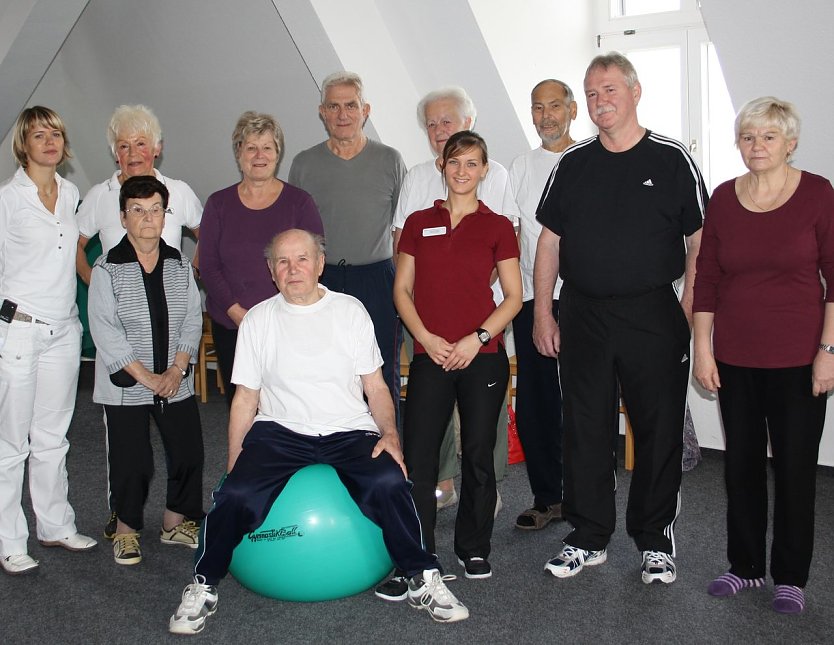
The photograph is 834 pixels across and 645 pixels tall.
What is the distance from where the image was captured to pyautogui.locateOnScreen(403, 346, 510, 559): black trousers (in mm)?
2814

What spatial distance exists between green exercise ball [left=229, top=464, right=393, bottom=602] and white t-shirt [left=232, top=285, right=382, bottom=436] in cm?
19

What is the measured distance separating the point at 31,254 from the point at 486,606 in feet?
6.37

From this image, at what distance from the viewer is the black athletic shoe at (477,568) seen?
290 centimetres

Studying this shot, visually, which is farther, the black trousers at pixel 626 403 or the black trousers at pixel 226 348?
the black trousers at pixel 226 348

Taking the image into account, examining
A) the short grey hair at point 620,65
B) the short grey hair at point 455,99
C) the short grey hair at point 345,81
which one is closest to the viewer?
the short grey hair at point 620,65

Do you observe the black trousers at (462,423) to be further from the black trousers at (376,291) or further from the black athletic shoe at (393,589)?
the black trousers at (376,291)

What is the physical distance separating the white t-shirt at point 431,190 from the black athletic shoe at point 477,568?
4.05 ft

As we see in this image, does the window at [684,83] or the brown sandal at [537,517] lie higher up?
the window at [684,83]

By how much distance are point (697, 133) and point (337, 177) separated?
2.15 metres

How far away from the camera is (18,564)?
3049mm

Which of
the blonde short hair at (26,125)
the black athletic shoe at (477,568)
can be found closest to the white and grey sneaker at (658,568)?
the black athletic shoe at (477,568)

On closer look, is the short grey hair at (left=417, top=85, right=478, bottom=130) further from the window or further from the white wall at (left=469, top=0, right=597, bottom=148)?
the window

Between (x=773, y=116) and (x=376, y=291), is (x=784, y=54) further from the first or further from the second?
(x=376, y=291)

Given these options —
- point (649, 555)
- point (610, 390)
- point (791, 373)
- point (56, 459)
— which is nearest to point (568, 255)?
point (610, 390)
